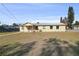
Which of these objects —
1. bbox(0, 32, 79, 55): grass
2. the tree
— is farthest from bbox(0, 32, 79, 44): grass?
the tree

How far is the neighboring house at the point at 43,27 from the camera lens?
81.7 inches

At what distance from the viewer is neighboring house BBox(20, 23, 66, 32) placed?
6.81 ft

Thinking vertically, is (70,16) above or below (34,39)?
above

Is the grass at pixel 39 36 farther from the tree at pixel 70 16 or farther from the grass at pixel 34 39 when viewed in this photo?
the tree at pixel 70 16

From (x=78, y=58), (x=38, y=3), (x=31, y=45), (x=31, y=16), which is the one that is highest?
(x=38, y=3)

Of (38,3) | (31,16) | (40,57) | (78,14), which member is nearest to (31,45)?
(40,57)

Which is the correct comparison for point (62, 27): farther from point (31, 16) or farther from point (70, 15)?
point (31, 16)

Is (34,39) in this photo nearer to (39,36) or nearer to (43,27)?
(39,36)

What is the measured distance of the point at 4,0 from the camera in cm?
210

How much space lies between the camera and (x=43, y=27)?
6.85 feet

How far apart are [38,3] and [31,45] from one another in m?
0.49

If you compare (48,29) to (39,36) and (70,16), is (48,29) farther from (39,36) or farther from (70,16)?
(70,16)

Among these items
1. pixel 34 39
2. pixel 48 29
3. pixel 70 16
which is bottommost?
pixel 34 39

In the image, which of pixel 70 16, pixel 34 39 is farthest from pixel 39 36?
pixel 70 16
